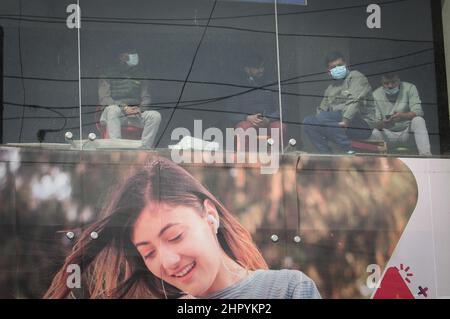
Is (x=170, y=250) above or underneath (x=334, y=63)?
underneath

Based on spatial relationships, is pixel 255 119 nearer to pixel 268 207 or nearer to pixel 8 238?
pixel 268 207

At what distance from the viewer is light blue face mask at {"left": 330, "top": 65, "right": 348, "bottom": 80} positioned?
5.60 meters

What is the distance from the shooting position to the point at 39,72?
5.20 metres

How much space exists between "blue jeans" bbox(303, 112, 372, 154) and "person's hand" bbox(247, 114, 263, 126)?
337mm

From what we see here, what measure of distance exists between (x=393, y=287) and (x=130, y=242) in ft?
6.14

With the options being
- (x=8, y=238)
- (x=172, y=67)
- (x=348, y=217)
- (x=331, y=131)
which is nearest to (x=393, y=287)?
(x=348, y=217)

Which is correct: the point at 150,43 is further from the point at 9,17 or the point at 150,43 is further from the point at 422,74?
the point at 422,74

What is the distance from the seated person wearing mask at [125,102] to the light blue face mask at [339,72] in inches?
53.0

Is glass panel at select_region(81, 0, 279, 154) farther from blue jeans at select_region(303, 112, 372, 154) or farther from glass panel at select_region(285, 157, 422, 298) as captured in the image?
glass panel at select_region(285, 157, 422, 298)

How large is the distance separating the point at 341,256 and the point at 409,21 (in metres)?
1.94

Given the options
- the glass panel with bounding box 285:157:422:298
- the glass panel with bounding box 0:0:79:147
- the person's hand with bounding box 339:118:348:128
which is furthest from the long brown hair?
the person's hand with bounding box 339:118:348:128

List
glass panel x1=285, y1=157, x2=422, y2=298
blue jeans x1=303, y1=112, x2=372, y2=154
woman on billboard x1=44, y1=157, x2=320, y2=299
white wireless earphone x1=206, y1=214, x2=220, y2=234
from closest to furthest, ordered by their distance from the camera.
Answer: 1. woman on billboard x1=44, y1=157, x2=320, y2=299
2. white wireless earphone x1=206, y1=214, x2=220, y2=234
3. glass panel x1=285, y1=157, x2=422, y2=298
4. blue jeans x1=303, y1=112, x2=372, y2=154

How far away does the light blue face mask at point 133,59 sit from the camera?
5.36 metres
